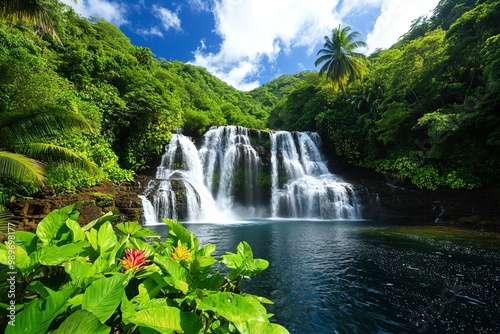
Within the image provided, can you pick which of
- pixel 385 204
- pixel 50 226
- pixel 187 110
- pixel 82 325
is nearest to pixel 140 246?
pixel 50 226

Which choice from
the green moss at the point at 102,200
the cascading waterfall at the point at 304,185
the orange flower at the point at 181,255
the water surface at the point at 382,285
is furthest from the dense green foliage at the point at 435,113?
the green moss at the point at 102,200

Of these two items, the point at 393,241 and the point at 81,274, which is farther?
the point at 393,241

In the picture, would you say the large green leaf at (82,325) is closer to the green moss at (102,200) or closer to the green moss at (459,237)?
the green moss at (459,237)

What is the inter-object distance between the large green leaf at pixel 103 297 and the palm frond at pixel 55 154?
6.97m

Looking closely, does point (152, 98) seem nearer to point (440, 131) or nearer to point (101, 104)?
point (101, 104)

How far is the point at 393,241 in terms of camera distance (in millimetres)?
8203

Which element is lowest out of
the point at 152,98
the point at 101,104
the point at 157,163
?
the point at 157,163

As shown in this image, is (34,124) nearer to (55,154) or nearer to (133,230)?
(55,154)

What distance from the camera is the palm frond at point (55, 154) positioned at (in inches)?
241

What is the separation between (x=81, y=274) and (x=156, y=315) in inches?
15.9

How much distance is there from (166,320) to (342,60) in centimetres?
2772

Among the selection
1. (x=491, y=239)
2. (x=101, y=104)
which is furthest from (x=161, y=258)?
(x=101, y=104)

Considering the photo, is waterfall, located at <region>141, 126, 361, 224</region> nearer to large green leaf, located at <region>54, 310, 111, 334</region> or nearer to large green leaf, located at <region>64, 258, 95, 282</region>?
large green leaf, located at <region>64, 258, 95, 282</region>

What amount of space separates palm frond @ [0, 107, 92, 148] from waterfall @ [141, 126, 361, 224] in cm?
838
